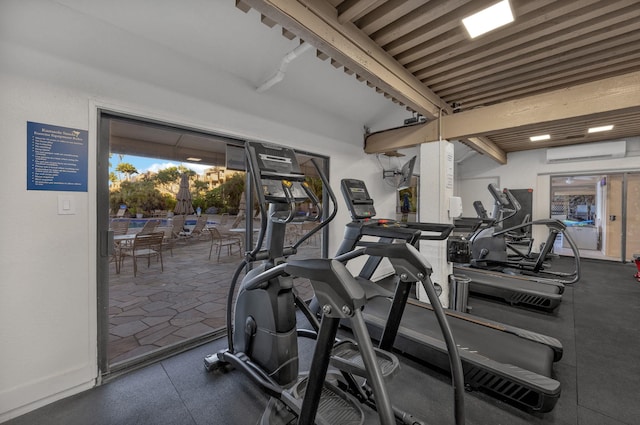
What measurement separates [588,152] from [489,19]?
668 centimetres

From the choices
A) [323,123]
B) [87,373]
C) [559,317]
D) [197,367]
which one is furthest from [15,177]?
[559,317]

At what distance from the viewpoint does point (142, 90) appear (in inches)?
85.9

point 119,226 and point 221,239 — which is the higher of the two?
point 119,226

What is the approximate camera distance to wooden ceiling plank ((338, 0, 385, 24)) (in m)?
1.89

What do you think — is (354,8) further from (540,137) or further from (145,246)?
(540,137)

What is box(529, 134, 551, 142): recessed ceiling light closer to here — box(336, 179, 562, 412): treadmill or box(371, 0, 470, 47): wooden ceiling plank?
box(336, 179, 562, 412): treadmill

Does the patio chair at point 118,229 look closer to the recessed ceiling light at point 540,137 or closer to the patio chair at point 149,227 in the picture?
the patio chair at point 149,227

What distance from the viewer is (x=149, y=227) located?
130 inches

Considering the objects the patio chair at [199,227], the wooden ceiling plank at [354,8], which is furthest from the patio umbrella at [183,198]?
the wooden ceiling plank at [354,8]

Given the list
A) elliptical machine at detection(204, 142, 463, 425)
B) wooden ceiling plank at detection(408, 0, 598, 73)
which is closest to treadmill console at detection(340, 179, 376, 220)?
elliptical machine at detection(204, 142, 463, 425)

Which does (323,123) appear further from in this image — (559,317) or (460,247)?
(559,317)

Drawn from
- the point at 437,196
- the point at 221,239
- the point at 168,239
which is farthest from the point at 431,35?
the point at 221,239

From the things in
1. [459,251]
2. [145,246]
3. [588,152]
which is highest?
[588,152]

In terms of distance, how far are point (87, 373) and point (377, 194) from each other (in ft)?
14.4
